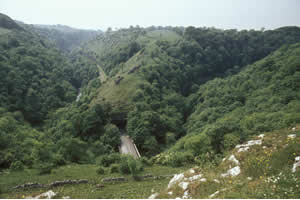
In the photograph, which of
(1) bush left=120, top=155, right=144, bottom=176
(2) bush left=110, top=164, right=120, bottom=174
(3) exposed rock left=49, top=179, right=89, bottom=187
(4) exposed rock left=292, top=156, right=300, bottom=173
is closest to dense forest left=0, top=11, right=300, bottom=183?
(3) exposed rock left=49, top=179, right=89, bottom=187

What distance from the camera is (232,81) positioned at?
241 ft

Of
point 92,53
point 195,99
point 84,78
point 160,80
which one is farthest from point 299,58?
point 92,53

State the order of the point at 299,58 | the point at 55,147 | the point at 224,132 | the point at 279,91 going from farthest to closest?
the point at 299,58 → the point at 279,91 → the point at 55,147 → the point at 224,132

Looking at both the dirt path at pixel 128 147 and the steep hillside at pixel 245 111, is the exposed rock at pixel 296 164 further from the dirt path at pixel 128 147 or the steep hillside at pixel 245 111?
the dirt path at pixel 128 147

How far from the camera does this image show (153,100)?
67.7 m

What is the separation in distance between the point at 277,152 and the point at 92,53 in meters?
167

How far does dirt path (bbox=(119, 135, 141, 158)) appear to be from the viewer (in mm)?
43950

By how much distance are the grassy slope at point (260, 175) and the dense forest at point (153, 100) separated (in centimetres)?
404

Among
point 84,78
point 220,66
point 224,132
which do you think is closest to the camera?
point 224,132

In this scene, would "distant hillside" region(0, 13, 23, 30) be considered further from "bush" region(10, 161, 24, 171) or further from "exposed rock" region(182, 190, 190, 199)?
"exposed rock" region(182, 190, 190, 199)

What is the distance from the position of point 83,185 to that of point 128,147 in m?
27.4

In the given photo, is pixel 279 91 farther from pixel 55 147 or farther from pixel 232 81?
pixel 55 147

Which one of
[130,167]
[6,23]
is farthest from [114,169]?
[6,23]

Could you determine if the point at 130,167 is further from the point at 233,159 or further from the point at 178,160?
the point at 233,159
